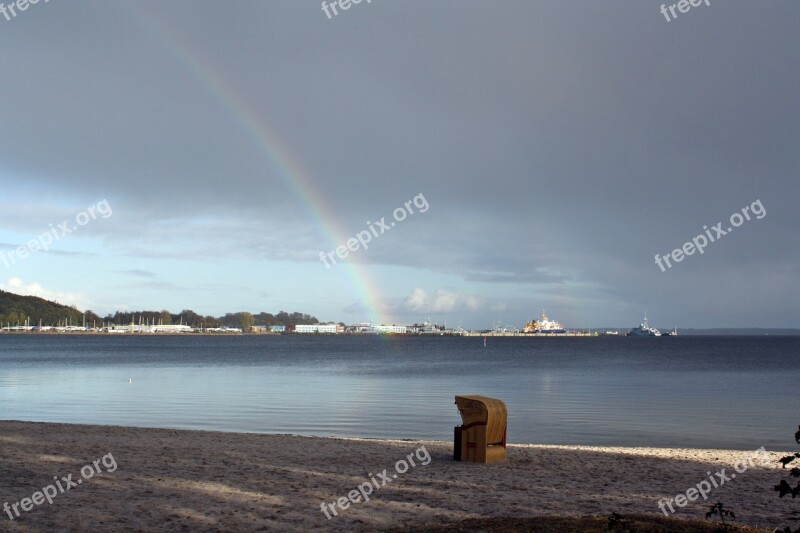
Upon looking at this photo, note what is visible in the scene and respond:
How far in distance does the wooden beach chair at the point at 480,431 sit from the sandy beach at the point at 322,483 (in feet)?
1.39

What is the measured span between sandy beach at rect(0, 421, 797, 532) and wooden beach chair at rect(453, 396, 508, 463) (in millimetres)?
424

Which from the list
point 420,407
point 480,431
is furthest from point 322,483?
point 420,407

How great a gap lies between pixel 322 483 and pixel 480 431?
4.04 meters

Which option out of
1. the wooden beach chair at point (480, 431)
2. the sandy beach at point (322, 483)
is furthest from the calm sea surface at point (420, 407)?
the wooden beach chair at point (480, 431)

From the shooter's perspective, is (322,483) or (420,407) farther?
(420,407)

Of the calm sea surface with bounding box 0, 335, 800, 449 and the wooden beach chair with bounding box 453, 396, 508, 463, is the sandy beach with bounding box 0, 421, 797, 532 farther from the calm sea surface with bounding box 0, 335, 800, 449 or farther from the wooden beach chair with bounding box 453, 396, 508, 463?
the calm sea surface with bounding box 0, 335, 800, 449

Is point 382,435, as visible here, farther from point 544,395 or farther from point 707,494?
point 544,395

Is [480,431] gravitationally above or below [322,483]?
above

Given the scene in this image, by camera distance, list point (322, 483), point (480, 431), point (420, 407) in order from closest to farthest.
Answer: point (322, 483) < point (480, 431) < point (420, 407)

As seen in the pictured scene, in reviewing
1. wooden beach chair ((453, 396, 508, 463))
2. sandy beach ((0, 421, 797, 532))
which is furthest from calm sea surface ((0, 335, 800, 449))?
wooden beach chair ((453, 396, 508, 463))

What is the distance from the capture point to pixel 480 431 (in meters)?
16.2

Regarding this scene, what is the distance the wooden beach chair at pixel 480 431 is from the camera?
16.1 m

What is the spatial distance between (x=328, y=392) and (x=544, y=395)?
12.6 metres

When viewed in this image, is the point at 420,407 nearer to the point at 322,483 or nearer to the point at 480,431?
the point at 480,431
